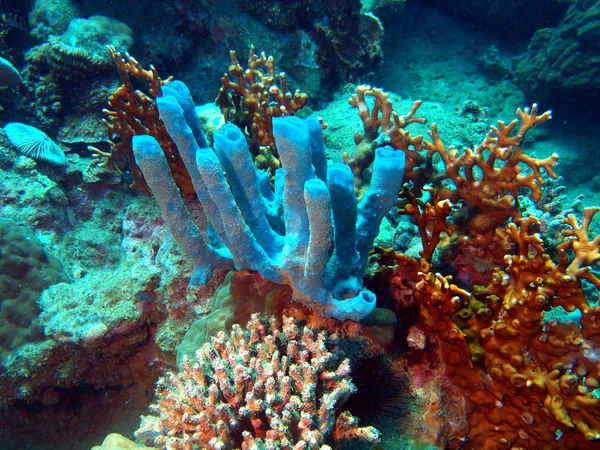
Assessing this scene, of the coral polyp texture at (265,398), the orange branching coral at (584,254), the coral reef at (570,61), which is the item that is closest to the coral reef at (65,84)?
the coral polyp texture at (265,398)

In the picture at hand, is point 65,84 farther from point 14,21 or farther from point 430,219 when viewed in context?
point 430,219

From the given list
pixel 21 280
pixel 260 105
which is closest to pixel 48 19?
pixel 21 280

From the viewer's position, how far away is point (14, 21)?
21.9 ft

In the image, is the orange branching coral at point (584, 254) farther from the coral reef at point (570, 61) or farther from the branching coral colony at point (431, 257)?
the coral reef at point (570, 61)

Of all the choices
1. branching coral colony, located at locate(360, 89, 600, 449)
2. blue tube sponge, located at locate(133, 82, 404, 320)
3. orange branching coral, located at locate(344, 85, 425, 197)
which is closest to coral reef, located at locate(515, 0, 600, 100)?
orange branching coral, located at locate(344, 85, 425, 197)

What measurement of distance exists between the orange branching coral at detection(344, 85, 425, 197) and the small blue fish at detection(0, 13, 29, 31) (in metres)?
6.99

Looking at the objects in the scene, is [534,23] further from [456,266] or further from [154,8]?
[456,266]

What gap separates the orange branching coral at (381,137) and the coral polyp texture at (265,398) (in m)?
1.82

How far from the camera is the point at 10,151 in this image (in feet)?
14.9

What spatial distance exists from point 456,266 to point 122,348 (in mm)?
3273

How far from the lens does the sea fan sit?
15.0 ft

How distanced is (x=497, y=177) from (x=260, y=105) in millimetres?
2506

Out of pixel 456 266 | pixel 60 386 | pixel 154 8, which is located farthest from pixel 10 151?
pixel 456 266

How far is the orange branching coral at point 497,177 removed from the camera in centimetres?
255
